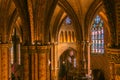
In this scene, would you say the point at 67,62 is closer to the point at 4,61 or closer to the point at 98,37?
the point at 98,37

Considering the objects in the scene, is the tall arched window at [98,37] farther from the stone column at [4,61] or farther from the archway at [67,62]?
the stone column at [4,61]

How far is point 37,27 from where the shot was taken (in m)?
12.7

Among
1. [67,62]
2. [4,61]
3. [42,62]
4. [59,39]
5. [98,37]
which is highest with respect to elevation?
[98,37]

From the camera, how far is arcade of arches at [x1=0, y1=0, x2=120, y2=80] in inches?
369

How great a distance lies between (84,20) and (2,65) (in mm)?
7219

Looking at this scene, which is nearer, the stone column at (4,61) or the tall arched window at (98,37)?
the stone column at (4,61)

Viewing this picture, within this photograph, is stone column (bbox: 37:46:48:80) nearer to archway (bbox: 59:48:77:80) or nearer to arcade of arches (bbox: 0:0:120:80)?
arcade of arches (bbox: 0:0:120:80)

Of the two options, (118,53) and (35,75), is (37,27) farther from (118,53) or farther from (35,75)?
(118,53)

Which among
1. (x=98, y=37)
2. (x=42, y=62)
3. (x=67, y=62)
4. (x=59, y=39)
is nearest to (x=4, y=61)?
(x=42, y=62)

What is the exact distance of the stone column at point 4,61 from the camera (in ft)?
58.3

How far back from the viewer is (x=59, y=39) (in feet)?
95.9

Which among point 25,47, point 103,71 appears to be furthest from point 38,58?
point 103,71

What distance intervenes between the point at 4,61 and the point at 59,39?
39.7 ft

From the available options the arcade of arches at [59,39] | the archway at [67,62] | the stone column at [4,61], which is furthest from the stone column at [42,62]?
the archway at [67,62]
